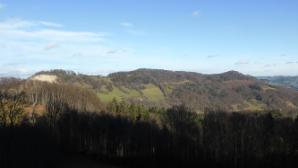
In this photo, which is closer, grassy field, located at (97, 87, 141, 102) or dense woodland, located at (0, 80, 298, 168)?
dense woodland, located at (0, 80, 298, 168)

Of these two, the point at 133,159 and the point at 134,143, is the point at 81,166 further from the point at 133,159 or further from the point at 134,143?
the point at 134,143

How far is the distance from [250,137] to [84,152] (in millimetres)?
24979

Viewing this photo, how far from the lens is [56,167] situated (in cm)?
4672

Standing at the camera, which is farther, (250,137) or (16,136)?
(250,137)

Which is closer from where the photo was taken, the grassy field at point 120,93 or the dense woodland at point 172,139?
the dense woodland at point 172,139

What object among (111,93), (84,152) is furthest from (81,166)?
(111,93)

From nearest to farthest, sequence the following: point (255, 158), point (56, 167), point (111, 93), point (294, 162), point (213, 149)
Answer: point (56, 167)
point (294, 162)
point (255, 158)
point (213, 149)
point (111, 93)

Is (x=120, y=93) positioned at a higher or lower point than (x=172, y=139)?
higher

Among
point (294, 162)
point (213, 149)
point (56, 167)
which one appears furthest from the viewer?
point (213, 149)

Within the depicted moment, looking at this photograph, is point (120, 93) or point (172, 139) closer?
point (172, 139)

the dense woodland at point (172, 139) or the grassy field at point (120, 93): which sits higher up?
the grassy field at point (120, 93)

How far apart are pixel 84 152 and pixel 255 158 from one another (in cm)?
2515

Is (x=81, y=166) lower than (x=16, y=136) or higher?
lower

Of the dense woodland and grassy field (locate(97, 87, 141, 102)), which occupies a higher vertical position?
grassy field (locate(97, 87, 141, 102))
